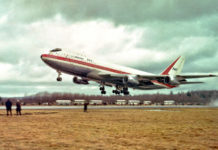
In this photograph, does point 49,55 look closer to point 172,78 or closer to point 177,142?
point 172,78

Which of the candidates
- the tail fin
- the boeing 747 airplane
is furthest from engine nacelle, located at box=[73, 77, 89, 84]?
the tail fin

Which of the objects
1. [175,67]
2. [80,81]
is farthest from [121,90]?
[175,67]

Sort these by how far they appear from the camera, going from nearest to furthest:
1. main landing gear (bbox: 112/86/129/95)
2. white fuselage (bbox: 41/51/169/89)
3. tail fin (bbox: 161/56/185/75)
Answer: white fuselage (bbox: 41/51/169/89), main landing gear (bbox: 112/86/129/95), tail fin (bbox: 161/56/185/75)

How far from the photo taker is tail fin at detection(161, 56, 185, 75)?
2911 inches

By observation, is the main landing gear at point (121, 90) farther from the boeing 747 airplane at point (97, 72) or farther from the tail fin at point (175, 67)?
the tail fin at point (175, 67)

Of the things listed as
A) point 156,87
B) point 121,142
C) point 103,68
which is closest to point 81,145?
point 121,142

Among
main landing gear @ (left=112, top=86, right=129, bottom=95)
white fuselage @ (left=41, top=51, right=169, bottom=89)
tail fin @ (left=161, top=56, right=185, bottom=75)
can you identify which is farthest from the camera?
Result: tail fin @ (left=161, top=56, right=185, bottom=75)

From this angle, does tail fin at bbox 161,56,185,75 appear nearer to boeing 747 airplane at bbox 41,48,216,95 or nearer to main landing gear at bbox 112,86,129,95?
boeing 747 airplane at bbox 41,48,216,95

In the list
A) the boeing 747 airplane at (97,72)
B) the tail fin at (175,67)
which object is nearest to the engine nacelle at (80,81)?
the boeing 747 airplane at (97,72)

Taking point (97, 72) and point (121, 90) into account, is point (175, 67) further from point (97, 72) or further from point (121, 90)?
point (97, 72)

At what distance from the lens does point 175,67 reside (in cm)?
7475

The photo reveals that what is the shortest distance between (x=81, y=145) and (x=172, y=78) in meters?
45.9

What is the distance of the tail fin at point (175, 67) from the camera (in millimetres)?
73938

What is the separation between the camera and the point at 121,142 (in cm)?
1409
